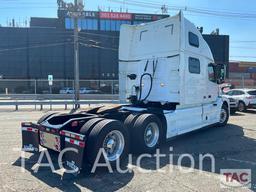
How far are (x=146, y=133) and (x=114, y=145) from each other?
1170 mm

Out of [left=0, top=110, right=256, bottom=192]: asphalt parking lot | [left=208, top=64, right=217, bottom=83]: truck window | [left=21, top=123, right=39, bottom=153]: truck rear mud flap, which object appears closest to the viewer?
[left=0, top=110, right=256, bottom=192]: asphalt parking lot

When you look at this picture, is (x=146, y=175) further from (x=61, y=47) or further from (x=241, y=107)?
(x=61, y=47)

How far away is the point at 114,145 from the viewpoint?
6051 mm

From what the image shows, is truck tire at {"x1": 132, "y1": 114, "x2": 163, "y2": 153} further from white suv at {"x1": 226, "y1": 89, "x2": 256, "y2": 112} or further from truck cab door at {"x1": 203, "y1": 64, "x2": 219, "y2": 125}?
white suv at {"x1": 226, "y1": 89, "x2": 256, "y2": 112}

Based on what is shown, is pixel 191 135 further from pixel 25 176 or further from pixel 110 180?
pixel 25 176

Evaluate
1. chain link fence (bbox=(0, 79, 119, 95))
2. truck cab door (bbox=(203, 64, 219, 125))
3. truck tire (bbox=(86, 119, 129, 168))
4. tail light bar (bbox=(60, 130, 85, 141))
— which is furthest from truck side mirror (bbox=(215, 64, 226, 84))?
chain link fence (bbox=(0, 79, 119, 95))

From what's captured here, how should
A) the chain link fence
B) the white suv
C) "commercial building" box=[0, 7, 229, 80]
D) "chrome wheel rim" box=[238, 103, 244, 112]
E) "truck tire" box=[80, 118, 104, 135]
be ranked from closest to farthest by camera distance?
"truck tire" box=[80, 118, 104, 135], the white suv, "chrome wheel rim" box=[238, 103, 244, 112], the chain link fence, "commercial building" box=[0, 7, 229, 80]

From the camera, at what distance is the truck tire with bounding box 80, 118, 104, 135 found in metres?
5.58

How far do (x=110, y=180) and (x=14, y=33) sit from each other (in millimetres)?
61834

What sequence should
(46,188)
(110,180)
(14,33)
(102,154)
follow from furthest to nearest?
(14,33) < (102,154) < (110,180) < (46,188)

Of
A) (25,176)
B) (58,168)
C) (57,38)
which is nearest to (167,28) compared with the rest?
(58,168)

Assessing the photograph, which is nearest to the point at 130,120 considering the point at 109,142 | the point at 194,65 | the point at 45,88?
the point at 109,142

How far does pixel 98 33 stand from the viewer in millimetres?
63094

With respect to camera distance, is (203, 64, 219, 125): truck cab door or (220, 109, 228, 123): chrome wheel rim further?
(220, 109, 228, 123): chrome wheel rim
